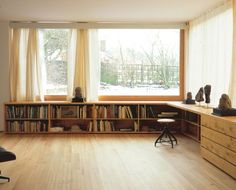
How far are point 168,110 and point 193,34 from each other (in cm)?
183

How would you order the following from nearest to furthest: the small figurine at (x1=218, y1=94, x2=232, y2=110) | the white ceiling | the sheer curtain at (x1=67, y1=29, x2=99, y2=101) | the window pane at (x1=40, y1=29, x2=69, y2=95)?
the small figurine at (x1=218, y1=94, x2=232, y2=110), the white ceiling, the sheer curtain at (x1=67, y1=29, x2=99, y2=101), the window pane at (x1=40, y1=29, x2=69, y2=95)

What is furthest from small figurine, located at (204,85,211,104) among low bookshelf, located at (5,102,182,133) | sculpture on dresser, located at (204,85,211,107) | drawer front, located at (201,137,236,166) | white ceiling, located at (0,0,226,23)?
low bookshelf, located at (5,102,182,133)

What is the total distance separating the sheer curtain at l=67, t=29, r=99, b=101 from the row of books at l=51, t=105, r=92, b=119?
0.27m

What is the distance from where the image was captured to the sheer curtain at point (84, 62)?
816cm

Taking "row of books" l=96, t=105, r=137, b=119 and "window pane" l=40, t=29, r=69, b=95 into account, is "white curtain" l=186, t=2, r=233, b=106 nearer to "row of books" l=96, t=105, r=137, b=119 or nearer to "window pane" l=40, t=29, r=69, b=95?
"row of books" l=96, t=105, r=137, b=119

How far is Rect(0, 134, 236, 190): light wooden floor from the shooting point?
4.18m

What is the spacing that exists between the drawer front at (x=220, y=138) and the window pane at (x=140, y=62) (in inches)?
127

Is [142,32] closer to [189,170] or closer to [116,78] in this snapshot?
[116,78]

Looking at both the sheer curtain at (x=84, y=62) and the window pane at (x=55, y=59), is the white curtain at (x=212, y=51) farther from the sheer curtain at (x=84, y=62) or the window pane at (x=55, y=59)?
the window pane at (x=55, y=59)

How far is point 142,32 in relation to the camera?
8391 mm

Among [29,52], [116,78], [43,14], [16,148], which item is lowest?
[16,148]

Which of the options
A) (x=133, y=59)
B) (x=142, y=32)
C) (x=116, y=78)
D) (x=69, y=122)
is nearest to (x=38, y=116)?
(x=69, y=122)

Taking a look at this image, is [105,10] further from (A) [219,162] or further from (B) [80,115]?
(A) [219,162]

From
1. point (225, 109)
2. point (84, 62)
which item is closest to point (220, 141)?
point (225, 109)
